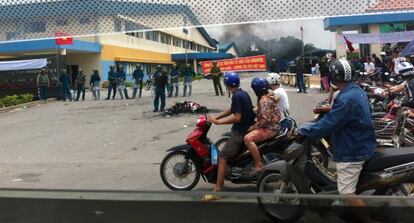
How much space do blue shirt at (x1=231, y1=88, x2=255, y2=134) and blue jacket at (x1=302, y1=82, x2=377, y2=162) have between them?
2.56 meters

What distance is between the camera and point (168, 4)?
312 centimetres

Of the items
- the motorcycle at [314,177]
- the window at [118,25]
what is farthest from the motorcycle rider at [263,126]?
the window at [118,25]

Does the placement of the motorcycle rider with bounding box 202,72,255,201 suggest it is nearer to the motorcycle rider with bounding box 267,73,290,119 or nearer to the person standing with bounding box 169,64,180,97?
the motorcycle rider with bounding box 267,73,290,119

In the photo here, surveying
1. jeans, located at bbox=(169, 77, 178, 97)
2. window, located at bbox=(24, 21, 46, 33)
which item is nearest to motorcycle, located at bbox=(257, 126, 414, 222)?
window, located at bbox=(24, 21, 46, 33)

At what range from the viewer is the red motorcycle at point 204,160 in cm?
725

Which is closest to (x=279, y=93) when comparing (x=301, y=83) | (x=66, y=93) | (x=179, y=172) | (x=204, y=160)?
(x=204, y=160)

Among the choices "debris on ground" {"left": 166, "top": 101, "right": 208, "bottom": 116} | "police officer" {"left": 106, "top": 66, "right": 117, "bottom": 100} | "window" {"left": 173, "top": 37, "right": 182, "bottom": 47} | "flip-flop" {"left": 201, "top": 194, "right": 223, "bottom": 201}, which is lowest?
"flip-flop" {"left": 201, "top": 194, "right": 223, "bottom": 201}

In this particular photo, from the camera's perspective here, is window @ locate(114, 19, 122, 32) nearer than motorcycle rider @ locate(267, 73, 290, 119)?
Yes

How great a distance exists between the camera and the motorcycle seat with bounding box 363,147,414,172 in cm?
466

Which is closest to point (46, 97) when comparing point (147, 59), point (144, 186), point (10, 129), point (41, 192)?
point (10, 129)

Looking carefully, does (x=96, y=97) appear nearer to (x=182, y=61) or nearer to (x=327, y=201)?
(x=327, y=201)

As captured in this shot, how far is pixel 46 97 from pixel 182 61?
6037 centimetres

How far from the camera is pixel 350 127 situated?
4.41 metres

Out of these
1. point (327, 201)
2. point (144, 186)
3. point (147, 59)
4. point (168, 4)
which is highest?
point (147, 59)
